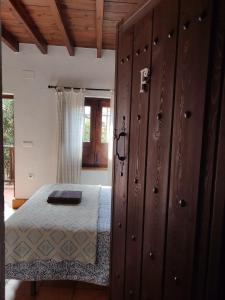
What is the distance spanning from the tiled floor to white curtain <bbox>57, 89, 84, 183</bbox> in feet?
6.42

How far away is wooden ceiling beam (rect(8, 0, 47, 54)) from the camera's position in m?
2.63

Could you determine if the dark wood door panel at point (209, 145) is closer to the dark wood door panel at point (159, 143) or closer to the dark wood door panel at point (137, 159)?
the dark wood door panel at point (159, 143)

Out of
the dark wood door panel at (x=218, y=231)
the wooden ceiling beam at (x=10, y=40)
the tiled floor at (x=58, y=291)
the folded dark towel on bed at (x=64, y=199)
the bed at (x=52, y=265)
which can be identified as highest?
the wooden ceiling beam at (x=10, y=40)

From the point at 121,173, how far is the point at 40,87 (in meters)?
3.02

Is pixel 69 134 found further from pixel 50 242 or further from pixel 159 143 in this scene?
pixel 159 143

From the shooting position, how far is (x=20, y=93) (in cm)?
397

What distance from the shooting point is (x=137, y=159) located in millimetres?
1248

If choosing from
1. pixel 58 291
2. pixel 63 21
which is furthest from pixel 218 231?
pixel 63 21

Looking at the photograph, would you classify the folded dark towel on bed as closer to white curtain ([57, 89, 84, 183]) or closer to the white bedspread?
the white bedspread

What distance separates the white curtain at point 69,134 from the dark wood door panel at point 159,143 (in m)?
2.91

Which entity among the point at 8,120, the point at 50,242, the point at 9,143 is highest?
the point at 8,120

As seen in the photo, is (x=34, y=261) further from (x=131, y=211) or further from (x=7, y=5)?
(x=7, y=5)

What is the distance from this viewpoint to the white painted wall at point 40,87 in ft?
12.9

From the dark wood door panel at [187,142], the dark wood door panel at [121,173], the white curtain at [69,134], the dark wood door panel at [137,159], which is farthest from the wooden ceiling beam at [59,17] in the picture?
the dark wood door panel at [187,142]
